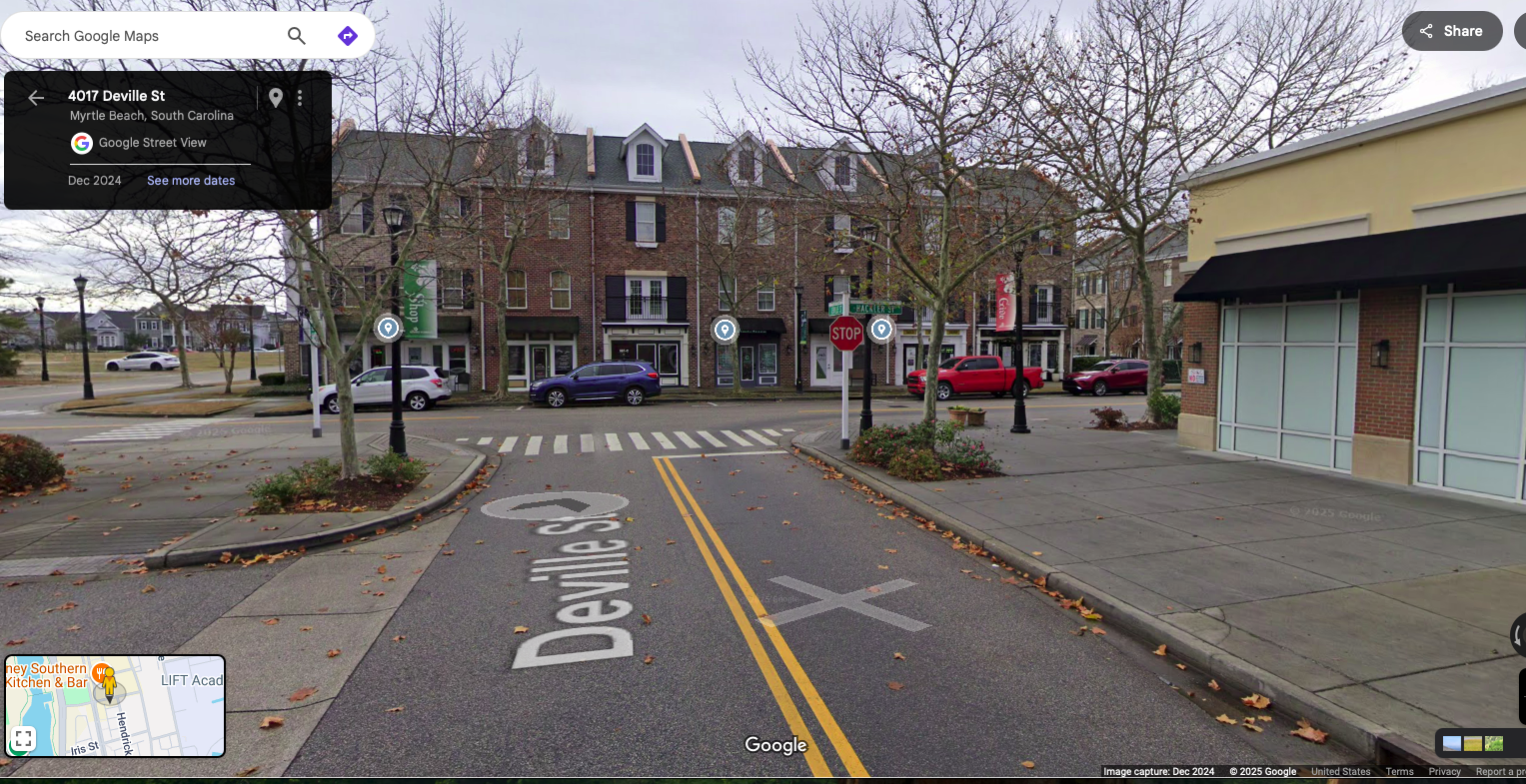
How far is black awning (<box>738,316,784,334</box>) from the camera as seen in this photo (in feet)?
118

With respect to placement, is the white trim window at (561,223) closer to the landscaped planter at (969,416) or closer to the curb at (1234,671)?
the landscaped planter at (969,416)

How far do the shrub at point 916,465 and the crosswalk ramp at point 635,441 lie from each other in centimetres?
492

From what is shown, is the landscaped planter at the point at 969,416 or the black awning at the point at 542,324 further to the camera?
the black awning at the point at 542,324

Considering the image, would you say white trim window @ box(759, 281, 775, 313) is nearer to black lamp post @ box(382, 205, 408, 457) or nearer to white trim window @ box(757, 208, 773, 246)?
white trim window @ box(757, 208, 773, 246)

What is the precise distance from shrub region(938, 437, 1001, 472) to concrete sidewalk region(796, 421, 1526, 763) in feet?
1.27

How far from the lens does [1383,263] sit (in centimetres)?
1010

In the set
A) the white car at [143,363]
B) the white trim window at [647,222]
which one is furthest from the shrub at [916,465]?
the white car at [143,363]

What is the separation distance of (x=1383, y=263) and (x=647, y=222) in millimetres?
29738

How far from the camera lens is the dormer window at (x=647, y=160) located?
117 feet

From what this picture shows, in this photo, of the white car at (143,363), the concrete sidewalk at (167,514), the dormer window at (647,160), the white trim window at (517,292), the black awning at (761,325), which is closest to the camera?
the concrete sidewalk at (167,514)

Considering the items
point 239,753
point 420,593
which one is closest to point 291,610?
point 420,593

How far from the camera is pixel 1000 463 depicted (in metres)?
12.9

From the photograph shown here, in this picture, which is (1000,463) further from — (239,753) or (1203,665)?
(239,753)

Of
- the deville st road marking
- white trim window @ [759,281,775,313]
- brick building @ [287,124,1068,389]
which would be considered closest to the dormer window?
brick building @ [287,124,1068,389]
